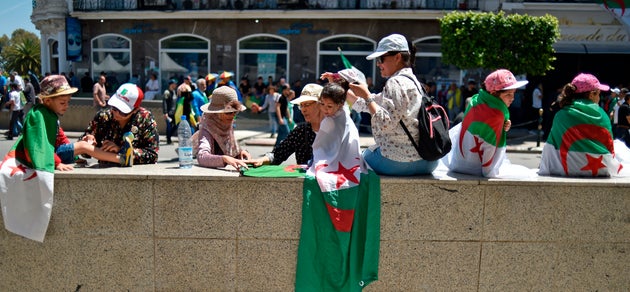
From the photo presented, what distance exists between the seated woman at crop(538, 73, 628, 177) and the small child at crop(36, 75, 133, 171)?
3340 millimetres

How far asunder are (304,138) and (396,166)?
1001mm

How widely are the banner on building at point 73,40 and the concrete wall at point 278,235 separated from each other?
82.3 ft

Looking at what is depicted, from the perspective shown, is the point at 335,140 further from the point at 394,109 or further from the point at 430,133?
the point at 430,133

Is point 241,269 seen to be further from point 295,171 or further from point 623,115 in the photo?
point 623,115

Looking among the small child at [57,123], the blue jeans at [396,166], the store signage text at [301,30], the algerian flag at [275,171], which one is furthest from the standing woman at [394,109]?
the store signage text at [301,30]

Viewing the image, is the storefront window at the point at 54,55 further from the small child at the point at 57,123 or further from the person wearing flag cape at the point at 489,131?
the person wearing flag cape at the point at 489,131

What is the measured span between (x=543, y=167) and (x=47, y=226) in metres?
3.82

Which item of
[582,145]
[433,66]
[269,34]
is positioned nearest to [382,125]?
[582,145]

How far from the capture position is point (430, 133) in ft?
11.5

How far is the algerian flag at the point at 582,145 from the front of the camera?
417 cm

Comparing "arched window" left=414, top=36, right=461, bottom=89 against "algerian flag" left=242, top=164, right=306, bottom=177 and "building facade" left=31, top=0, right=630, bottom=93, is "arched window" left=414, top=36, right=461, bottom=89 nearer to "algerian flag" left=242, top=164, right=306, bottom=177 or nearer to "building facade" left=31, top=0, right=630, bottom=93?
"building facade" left=31, top=0, right=630, bottom=93

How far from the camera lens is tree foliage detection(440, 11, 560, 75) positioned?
55.6ft

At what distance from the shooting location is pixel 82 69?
90.2 ft

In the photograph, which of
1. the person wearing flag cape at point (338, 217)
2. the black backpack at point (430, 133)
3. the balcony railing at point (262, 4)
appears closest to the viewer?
the black backpack at point (430, 133)
